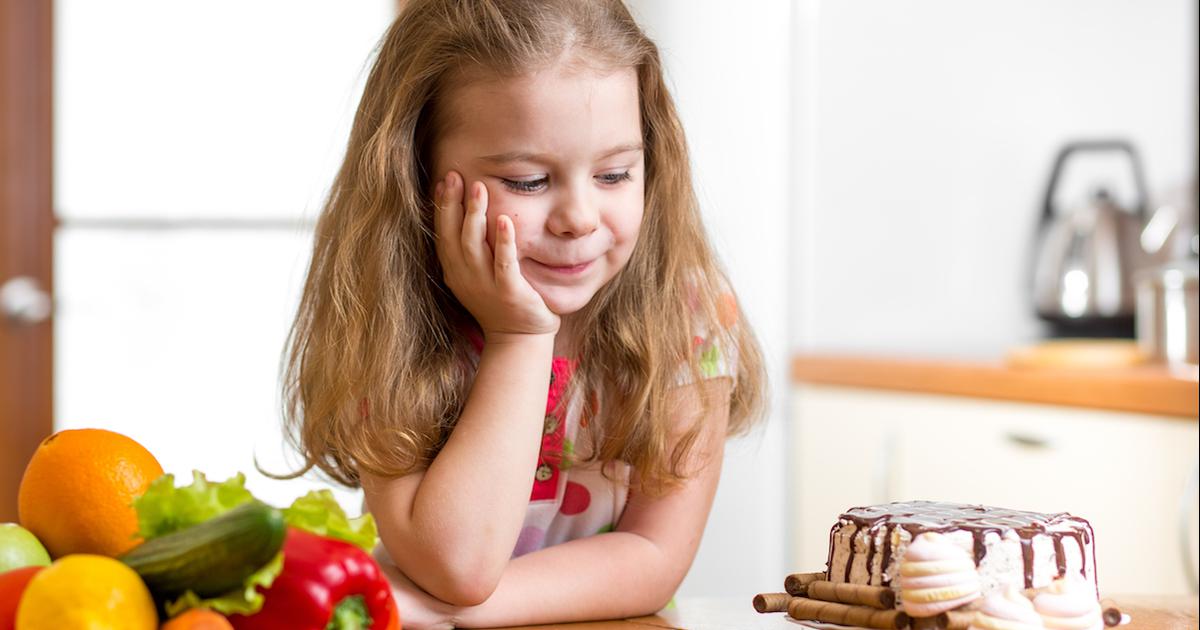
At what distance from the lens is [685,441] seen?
3.97ft

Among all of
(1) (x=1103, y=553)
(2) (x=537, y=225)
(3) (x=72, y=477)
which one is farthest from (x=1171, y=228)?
(3) (x=72, y=477)

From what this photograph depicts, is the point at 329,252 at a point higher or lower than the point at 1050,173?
lower

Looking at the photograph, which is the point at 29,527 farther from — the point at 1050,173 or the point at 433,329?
the point at 1050,173

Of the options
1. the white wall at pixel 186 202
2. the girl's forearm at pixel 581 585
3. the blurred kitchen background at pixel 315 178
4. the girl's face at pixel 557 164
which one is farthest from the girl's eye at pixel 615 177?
the white wall at pixel 186 202

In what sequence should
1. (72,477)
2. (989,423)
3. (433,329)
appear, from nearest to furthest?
(72,477) < (433,329) < (989,423)

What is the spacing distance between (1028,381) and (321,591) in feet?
A: 5.28

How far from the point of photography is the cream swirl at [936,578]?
792 mm

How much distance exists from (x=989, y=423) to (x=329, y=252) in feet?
4.26

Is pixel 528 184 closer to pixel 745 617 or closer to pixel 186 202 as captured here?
pixel 745 617

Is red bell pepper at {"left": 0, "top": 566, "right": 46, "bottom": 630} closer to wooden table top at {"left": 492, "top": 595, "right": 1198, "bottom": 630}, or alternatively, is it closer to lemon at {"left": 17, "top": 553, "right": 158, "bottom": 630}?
lemon at {"left": 17, "top": 553, "right": 158, "bottom": 630}

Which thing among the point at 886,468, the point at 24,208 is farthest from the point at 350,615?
the point at 24,208

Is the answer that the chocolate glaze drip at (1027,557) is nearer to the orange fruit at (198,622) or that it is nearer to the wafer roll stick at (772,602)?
the wafer roll stick at (772,602)

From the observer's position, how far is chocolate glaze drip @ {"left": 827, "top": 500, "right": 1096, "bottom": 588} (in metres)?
0.83

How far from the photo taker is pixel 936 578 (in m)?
0.80
